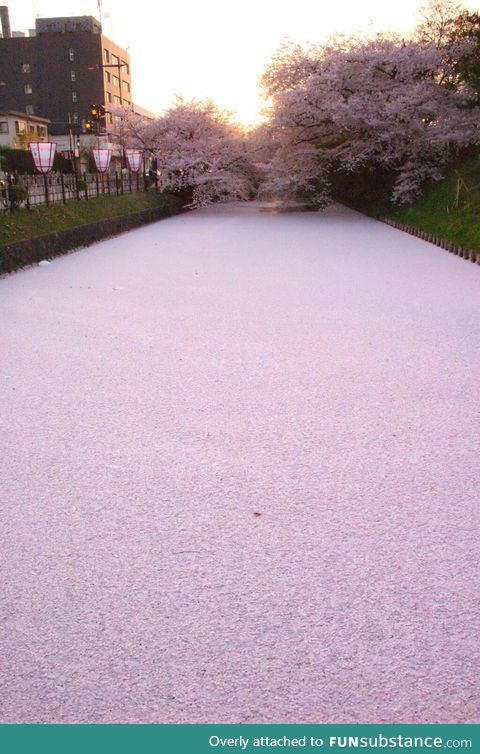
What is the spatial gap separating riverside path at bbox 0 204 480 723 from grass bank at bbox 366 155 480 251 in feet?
26.0

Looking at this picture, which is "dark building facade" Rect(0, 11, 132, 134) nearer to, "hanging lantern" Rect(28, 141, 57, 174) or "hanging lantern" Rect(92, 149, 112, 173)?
"hanging lantern" Rect(92, 149, 112, 173)

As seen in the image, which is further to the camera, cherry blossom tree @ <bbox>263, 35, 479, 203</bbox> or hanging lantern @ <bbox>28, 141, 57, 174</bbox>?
cherry blossom tree @ <bbox>263, 35, 479, 203</bbox>

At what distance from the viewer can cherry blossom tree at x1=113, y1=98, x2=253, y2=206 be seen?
3177 centimetres

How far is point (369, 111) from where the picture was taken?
23.5 meters

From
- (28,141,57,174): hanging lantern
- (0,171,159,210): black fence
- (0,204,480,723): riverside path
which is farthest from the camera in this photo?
(28,141,57,174): hanging lantern

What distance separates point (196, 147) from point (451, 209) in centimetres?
1742

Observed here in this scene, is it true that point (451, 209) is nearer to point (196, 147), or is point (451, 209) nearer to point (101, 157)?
point (101, 157)

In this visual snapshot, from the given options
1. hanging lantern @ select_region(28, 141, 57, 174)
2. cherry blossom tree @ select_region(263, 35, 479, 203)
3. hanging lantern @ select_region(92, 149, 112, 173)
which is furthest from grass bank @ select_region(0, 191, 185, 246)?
cherry blossom tree @ select_region(263, 35, 479, 203)

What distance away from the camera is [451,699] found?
216cm

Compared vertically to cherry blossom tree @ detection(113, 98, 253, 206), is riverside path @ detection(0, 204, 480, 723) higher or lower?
lower

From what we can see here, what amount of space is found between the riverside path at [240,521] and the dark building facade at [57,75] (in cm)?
6286

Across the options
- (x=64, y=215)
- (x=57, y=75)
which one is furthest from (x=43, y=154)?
(x=57, y=75)

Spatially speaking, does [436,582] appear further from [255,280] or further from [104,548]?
[255,280]

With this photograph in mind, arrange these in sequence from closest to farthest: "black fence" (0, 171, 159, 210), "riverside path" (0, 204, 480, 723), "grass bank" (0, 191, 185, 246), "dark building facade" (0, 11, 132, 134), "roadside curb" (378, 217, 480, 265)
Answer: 1. "riverside path" (0, 204, 480, 723)
2. "roadside curb" (378, 217, 480, 265)
3. "grass bank" (0, 191, 185, 246)
4. "black fence" (0, 171, 159, 210)
5. "dark building facade" (0, 11, 132, 134)
